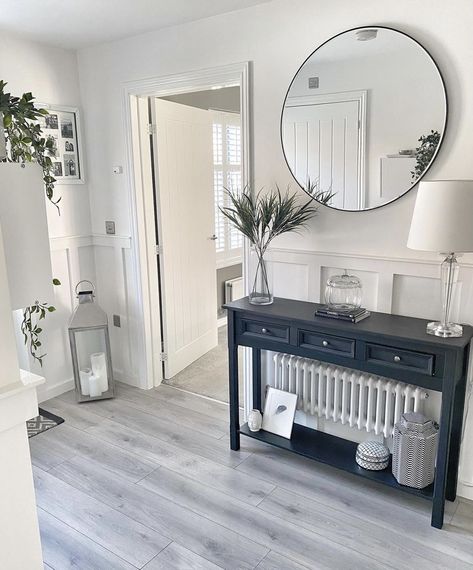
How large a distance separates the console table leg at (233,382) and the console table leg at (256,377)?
251 millimetres

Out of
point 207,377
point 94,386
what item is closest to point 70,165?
point 94,386

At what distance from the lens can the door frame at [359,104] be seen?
95.7 inches

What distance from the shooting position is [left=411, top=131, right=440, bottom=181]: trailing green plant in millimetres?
2262

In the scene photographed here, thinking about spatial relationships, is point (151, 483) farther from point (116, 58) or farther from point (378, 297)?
point (116, 58)

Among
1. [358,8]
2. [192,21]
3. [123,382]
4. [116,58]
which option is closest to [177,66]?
[192,21]

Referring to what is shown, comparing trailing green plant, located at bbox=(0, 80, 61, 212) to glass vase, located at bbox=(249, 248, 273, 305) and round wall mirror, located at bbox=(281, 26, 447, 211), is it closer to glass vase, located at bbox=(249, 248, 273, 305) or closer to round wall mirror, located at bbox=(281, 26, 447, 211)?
glass vase, located at bbox=(249, 248, 273, 305)

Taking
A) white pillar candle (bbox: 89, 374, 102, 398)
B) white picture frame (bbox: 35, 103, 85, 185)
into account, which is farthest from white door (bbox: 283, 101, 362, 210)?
white pillar candle (bbox: 89, 374, 102, 398)

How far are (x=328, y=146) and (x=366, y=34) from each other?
0.54 meters

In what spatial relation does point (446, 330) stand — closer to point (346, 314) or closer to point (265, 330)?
point (346, 314)

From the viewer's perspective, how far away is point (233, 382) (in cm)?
278

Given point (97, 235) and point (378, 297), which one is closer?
point (378, 297)

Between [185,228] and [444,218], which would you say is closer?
[444,218]

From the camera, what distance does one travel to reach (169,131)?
11.8ft

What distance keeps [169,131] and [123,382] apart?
198 cm
